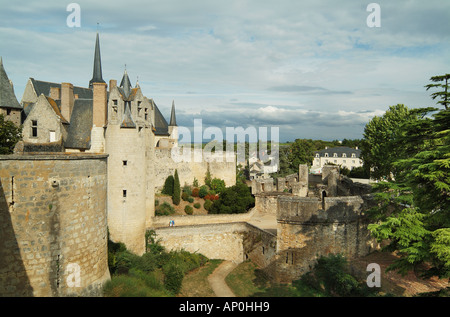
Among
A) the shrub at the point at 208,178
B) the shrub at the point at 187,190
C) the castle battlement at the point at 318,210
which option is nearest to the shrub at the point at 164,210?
the shrub at the point at 187,190

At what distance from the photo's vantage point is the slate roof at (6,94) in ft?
79.7

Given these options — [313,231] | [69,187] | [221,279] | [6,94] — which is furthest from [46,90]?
[313,231]

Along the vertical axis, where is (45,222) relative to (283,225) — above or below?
above

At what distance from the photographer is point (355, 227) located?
57.9 feet

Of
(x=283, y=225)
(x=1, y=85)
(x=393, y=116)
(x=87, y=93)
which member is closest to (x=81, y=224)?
(x=283, y=225)

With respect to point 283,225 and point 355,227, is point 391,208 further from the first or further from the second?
point 283,225

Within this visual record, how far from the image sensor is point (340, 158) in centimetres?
7381

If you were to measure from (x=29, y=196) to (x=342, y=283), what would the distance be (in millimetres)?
14046

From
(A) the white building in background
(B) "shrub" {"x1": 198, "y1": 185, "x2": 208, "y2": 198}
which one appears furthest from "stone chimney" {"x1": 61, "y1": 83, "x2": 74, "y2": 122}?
(A) the white building in background

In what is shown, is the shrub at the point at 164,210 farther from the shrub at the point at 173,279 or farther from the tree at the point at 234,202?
the shrub at the point at 173,279

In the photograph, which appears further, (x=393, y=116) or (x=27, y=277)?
(x=393, y=116)

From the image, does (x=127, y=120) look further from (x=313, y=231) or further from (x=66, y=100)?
(x=313, y=231)

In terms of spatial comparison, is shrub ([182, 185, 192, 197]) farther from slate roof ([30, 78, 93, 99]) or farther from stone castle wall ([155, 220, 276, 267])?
slate roof ([30, 78, 93, 99])

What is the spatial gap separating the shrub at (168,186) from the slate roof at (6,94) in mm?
16065
